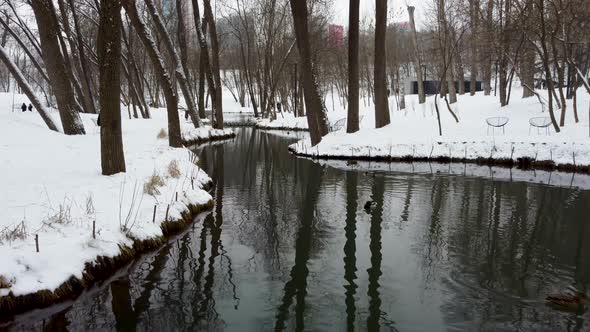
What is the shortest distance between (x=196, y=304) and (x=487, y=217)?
7.48 m

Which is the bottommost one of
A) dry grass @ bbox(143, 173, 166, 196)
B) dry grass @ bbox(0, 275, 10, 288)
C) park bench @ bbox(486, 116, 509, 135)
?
dry grass @ bbox(0, 275, 10, 288)

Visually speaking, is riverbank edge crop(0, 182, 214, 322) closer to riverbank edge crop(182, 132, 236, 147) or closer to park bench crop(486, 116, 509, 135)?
park bench crop(486, 116, 509, 135)

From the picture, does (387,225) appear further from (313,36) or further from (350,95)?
(313,36)

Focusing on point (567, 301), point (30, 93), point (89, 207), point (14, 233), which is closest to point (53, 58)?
point (30, 93)

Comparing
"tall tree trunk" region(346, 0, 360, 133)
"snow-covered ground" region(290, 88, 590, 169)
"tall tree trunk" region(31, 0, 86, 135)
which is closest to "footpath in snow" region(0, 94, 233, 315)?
Result: "tall tree trunk" region(31, 0, 86, 135)

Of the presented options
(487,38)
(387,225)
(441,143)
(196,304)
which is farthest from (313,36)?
(196,304)

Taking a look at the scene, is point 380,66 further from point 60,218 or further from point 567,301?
point 60,218

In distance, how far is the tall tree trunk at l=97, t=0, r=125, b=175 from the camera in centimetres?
996

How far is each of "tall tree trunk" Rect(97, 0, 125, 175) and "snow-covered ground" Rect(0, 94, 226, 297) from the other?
50cm

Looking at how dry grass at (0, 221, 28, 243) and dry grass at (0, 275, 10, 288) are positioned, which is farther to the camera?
dry grass at (0, 221, 28, 243)

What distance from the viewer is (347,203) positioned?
1245 centimetres

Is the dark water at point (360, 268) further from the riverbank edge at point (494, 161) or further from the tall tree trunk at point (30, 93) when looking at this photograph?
the tall tree trunk at point (30, 93)

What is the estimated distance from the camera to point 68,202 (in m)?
8.16

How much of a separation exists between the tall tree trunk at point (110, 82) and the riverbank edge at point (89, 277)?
2.56 metres
